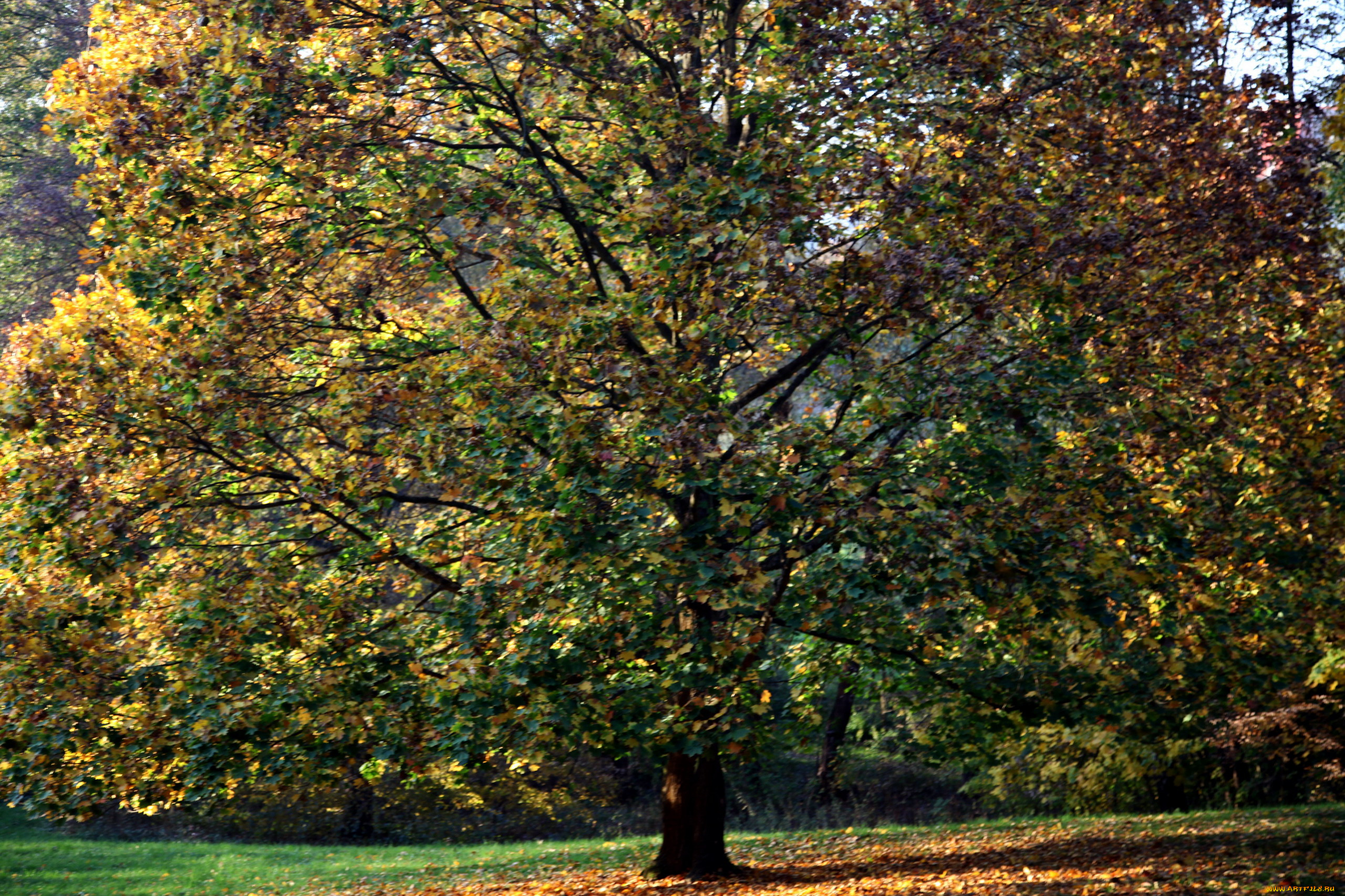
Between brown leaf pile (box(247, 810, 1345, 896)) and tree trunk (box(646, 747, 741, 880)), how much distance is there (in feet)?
0.61

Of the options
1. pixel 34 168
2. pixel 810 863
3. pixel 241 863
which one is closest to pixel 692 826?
A: pixel 810 863

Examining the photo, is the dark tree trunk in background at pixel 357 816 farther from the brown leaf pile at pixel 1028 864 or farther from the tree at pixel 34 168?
the tree at pixel 34 168

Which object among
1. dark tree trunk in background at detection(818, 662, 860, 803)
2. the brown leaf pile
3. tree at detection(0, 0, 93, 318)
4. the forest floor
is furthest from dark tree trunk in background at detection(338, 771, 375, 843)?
tree at detection(0, 0, 93, 318)

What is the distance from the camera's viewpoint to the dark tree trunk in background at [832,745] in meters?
20.8

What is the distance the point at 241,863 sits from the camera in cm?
1492

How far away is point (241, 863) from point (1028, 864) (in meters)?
10.1

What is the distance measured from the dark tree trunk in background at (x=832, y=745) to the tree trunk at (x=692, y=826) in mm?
10264

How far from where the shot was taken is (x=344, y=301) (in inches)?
365

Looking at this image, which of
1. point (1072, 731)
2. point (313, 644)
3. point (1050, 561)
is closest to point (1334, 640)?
point (1072, 731)

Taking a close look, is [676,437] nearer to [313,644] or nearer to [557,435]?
[557,435]

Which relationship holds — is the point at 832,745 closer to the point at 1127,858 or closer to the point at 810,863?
the point at 810,863

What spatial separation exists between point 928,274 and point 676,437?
2131mm

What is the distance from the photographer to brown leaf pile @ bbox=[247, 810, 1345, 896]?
28.5ft

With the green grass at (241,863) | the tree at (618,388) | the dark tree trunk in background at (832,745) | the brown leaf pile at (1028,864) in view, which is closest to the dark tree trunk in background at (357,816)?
the green grass at (241,863)
